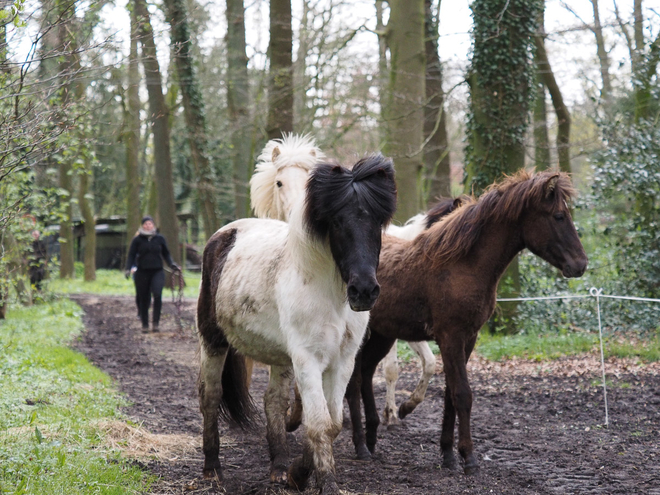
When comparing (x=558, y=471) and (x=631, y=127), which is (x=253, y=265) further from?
(x=631, y=127)

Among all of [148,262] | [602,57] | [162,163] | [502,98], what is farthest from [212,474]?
[162,163]

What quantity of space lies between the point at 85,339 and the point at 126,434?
25.3 feet

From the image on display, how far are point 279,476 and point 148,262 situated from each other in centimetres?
958

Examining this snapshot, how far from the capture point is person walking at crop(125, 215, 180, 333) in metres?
13.6

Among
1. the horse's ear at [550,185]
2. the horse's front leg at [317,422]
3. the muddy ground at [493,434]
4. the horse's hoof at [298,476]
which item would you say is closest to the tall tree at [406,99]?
the muddy ground at [493,434]

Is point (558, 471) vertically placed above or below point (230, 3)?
below

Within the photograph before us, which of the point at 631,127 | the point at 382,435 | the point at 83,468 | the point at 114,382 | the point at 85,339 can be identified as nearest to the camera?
the point at 83,468

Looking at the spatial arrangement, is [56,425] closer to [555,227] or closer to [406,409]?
[406,409]

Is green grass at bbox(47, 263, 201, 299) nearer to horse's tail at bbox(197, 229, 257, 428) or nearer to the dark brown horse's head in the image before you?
horse's tail at bbox(197, 229, 257, 428)

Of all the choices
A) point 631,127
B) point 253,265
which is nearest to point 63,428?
point 253,265

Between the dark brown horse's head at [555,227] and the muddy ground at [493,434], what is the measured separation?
1554mm

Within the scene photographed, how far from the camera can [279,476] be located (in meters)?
4.82

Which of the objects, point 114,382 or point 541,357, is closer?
point 114,382

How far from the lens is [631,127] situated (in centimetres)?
1150
